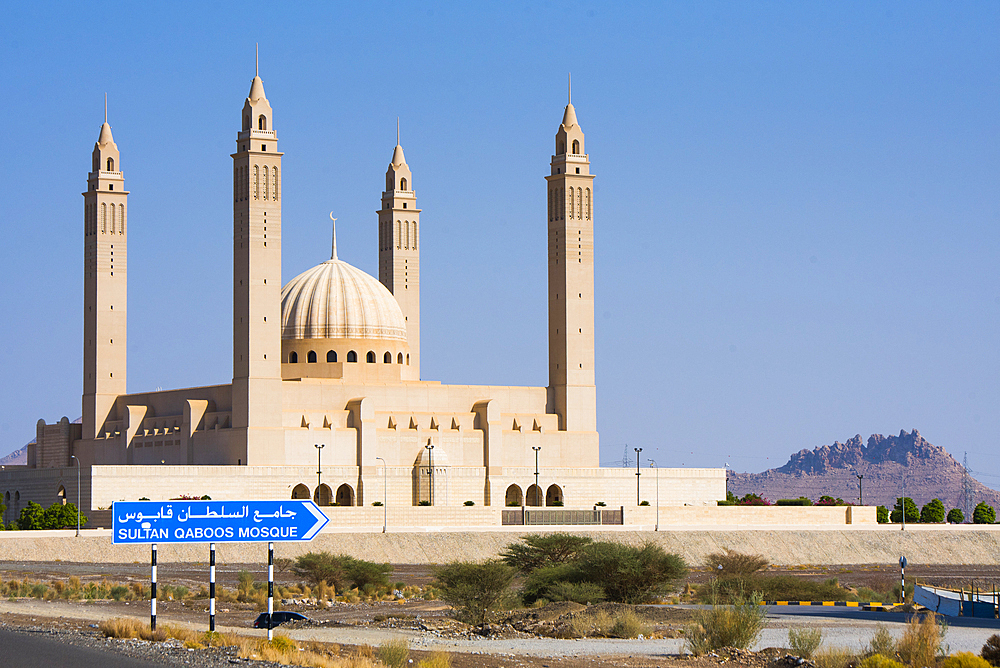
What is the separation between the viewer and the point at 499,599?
96.1 feet

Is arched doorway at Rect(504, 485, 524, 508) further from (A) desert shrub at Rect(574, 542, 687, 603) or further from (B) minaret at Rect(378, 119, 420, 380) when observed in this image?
(A) desert shrub at Rect(574, 542, 687, 603)

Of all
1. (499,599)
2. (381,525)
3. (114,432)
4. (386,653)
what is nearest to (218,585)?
(499,599)

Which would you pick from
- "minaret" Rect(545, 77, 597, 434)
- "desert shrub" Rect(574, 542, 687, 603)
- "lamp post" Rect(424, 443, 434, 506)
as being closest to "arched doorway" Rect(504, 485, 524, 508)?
"minaret" Rect(545, 77, 597, 434)

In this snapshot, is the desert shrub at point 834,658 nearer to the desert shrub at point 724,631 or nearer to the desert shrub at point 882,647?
the desert shrub at point 882,647

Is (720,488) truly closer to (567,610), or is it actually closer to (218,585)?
(218,585)

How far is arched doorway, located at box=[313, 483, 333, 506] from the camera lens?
6700 cm

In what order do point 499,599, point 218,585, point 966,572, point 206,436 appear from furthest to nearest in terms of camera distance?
point 206,436, point 966,572, point 218,585, point 499,599

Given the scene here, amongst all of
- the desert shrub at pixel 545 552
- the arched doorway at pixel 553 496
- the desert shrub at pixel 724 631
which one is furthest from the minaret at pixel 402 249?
the desert shrub at pixel 724 631

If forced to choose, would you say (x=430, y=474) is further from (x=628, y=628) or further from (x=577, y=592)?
(x=628, y=628)

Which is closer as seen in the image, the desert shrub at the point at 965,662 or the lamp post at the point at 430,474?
the desert shrub at the point at 965,662

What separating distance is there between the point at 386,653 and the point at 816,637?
6.36 m

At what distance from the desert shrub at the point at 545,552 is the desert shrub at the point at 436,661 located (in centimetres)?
1835

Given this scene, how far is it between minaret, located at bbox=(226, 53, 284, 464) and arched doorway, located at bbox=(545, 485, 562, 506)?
1443cm

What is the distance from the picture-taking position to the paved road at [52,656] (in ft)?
59.8
